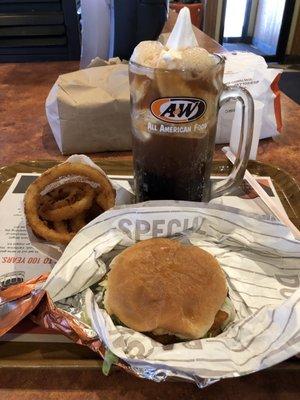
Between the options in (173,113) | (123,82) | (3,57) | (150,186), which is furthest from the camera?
(3,57)

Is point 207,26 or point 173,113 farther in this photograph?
point 207,26

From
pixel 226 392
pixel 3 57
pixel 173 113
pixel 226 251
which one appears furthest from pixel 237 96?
pixel 3 57

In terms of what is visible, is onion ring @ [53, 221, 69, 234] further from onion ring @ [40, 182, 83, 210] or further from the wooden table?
the wooden table

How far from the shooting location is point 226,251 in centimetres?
68

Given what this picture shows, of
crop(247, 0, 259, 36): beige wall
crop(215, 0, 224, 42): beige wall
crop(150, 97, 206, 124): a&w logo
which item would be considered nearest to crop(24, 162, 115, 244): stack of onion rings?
crop(150, 97, 206, 124): a&w logo

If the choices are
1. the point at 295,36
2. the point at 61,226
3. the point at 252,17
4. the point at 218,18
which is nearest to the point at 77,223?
the point at 61,226

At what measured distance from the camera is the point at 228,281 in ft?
2.09

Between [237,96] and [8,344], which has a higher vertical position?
[237,96]

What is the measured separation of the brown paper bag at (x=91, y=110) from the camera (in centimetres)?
100

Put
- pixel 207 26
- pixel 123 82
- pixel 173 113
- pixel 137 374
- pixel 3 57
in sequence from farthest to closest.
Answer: pixel 207 26 < pixel 3 57 < pixel 123 82 < pixel 173 113 < pixel 137 374

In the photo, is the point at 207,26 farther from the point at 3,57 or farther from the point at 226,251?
the point at 226,251

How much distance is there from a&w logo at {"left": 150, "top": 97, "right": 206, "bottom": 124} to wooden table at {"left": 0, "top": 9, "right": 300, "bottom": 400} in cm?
42

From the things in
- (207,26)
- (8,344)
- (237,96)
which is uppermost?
(237,96)

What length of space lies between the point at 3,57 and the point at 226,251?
180 centimetres
